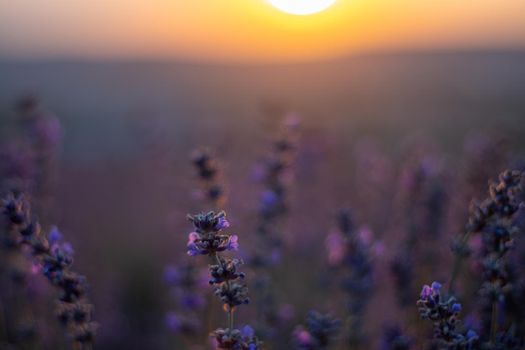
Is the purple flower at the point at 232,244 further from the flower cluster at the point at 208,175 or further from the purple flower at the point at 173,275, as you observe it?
the purple flower at the point at 173,275

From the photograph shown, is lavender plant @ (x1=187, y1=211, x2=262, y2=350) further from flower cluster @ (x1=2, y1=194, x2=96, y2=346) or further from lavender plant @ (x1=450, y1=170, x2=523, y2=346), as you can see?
lavender plant @ (x1=450, y1=170, x2=523, y2=346)

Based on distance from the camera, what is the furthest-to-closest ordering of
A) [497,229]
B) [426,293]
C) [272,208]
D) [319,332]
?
[272,208], [319,332], [497,229], [426,293]

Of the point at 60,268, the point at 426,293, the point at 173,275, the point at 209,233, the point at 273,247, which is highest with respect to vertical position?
the point at 273,247

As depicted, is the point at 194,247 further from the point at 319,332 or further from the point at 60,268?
the point at 319,332

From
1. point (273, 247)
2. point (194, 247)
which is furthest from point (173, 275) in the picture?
point (194, 247)

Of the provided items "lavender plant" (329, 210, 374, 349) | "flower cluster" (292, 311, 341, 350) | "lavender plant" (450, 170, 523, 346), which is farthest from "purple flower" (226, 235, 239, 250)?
"lavender plant" (329, 210, 374, 349)

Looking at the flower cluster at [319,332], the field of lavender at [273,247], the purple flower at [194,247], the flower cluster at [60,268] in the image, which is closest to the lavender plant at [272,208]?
the field of lavender at [273,247]
